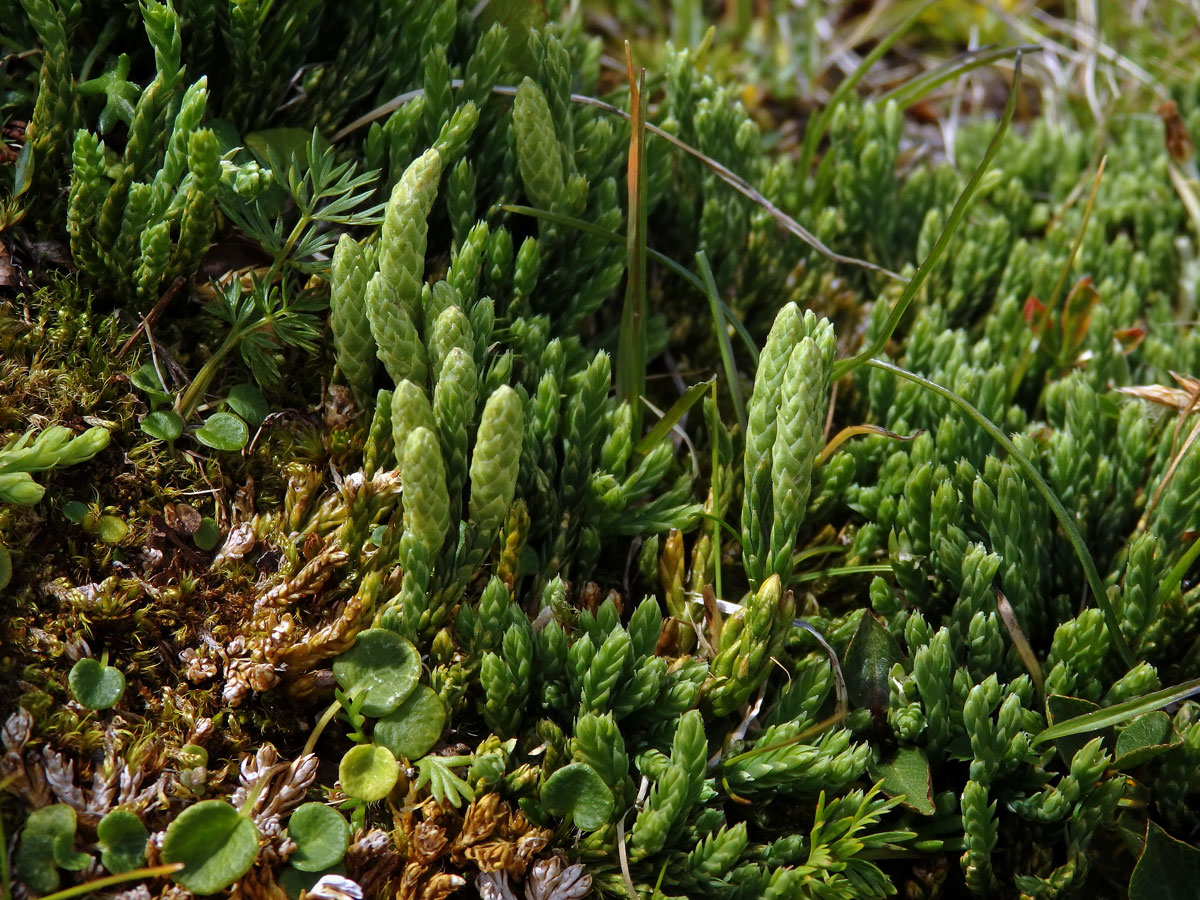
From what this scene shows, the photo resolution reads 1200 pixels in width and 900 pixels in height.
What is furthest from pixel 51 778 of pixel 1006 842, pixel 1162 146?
pixel 1162 146

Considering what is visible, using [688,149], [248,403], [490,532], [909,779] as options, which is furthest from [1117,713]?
[248,403]

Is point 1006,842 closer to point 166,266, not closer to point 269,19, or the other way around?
point 166,266

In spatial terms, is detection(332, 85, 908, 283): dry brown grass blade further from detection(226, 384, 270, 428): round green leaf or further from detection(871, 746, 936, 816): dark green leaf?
detection(871, 746, 936, 816): dark green leaf

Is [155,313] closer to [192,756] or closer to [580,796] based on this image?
[192,756]

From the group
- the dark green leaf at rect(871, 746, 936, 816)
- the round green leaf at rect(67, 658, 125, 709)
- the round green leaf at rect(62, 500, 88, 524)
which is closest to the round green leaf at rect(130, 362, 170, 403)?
the round green leaf at rect(62, 500, 88, 524)

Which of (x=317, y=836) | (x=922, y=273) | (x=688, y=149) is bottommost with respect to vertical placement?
(x=317, y=836)
